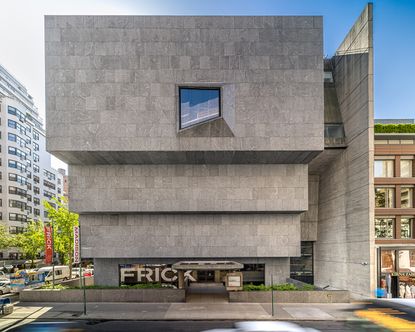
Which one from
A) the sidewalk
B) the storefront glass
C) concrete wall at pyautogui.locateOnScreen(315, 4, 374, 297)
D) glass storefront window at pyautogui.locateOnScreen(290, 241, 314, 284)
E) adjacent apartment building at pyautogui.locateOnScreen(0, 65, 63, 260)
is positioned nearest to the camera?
the sidewalk

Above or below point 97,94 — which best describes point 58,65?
above

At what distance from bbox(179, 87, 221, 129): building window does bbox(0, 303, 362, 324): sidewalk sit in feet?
45.8

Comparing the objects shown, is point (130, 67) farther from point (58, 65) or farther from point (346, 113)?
point (346, 113)

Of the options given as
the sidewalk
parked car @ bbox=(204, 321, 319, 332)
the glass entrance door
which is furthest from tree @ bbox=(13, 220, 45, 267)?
parked car @ bbox=(204, 321, 319, 332)

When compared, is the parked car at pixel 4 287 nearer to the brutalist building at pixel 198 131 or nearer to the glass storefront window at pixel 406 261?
the brutalist building at pixel 198 131

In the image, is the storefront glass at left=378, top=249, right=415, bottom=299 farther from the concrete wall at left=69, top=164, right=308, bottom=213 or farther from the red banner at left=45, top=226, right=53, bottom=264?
the red banner at left=45, top=226, right=53, bottom=264

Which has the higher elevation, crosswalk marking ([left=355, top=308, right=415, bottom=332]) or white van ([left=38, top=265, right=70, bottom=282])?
crosswalk marking ([left=355, top=308, right=415, bottom=332])

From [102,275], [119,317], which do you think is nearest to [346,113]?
[119,317]

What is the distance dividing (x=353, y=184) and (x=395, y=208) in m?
4.70

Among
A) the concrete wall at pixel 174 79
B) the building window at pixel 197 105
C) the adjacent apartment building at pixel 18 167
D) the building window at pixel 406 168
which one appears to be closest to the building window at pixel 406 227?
the building window at pixel 406 168

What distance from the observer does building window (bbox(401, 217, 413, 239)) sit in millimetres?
26978

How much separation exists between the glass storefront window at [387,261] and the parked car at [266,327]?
13.7m

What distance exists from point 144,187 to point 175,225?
452 cm

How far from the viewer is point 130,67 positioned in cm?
2378
